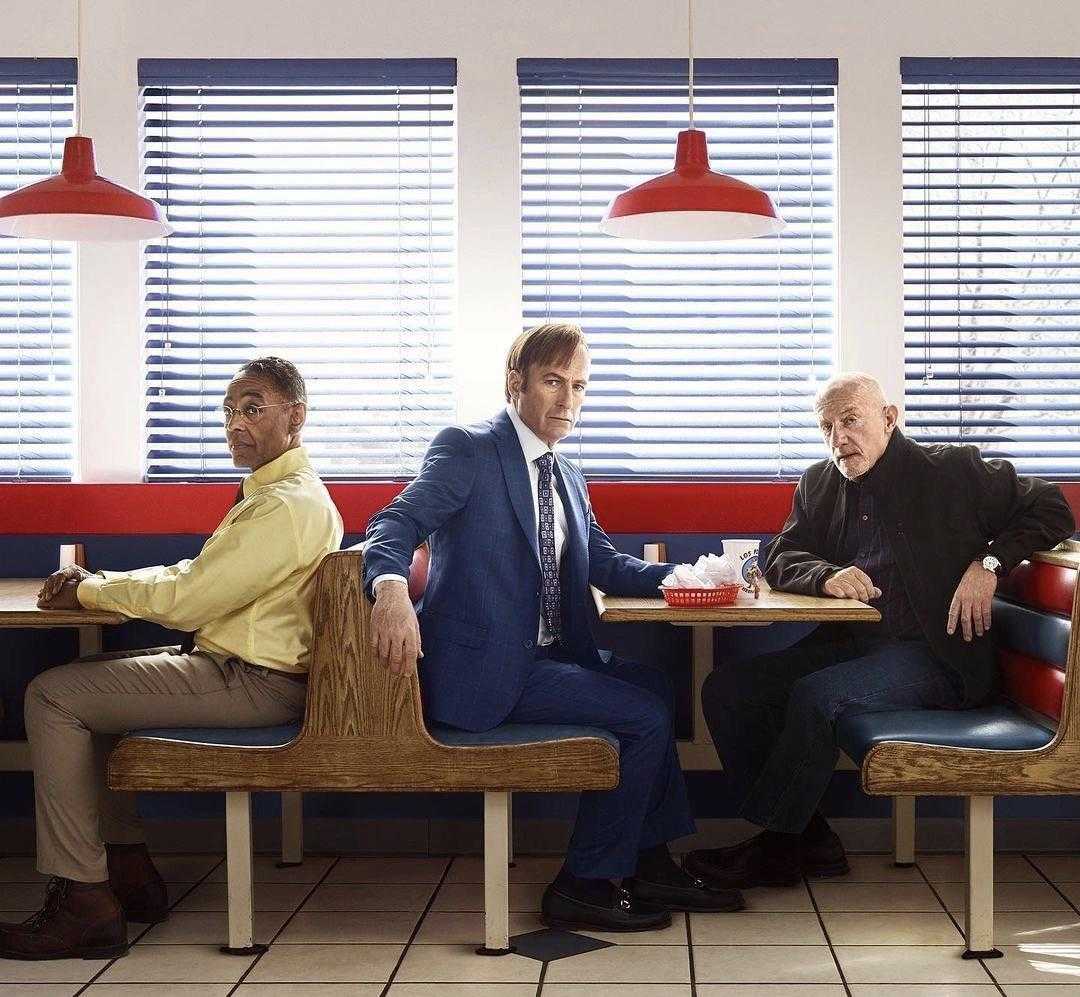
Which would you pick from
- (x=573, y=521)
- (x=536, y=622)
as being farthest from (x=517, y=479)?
(x=536, y=622)

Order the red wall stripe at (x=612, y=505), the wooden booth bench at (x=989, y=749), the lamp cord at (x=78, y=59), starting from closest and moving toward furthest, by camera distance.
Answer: the wooden booth bench at (x=989, y=749) → the red wall stripe at (x=612, y=505) → the lamp cord at (x=78, y=59)

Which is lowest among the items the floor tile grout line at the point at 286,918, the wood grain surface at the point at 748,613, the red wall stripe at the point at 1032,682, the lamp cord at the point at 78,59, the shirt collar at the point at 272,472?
the floor tile grout line at the point at 286,918

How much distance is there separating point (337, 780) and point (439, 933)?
52 cm

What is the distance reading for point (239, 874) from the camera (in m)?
3.09

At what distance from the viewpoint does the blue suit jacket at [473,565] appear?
3.09 m

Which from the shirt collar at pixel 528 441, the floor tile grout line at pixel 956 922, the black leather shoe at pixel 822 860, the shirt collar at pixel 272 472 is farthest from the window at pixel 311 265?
the floor tile grout line at pixel 956 922

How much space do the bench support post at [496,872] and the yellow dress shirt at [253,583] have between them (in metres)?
0.59

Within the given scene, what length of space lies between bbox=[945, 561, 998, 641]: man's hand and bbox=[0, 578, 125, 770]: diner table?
2095 millimetres

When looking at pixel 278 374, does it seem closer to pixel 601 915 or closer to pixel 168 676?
pixel 168 676

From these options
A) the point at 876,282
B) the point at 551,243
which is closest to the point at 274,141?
the point at 551,243

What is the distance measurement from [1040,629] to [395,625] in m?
1.58

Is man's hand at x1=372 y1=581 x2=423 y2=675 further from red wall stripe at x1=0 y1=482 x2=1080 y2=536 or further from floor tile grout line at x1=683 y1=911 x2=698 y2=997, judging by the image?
red wall stripe at x1=0 y1=482 x2=1080 y2=536

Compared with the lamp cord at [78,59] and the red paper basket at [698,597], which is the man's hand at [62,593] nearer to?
the red paper basket at [698,597]

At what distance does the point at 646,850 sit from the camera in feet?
11.0
